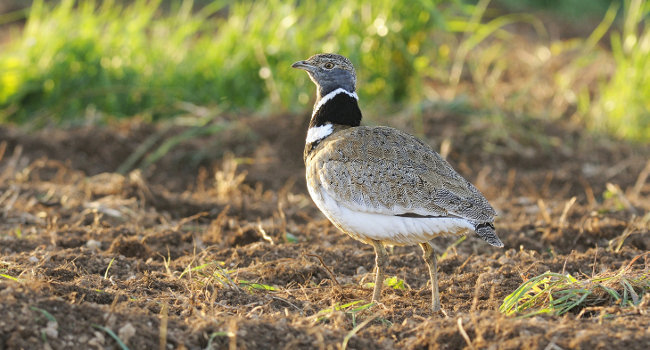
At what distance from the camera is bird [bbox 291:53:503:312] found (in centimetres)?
390

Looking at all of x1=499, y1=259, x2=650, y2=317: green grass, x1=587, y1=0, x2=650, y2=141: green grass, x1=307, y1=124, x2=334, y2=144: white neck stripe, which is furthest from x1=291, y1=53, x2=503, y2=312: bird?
x1=587, y1=0, x2=650, y2=141: green grass

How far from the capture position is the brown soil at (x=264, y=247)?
3311 millimetres

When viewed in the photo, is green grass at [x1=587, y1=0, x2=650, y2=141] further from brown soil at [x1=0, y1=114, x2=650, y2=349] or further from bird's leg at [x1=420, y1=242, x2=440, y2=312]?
bird's leg at [x1=420, y1=242, x2=440, y2=312]

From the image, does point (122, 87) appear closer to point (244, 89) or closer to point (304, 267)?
point (244, 89)

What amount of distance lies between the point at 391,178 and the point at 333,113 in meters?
0.78

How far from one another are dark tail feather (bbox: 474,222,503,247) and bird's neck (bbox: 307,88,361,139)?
113 centimetres

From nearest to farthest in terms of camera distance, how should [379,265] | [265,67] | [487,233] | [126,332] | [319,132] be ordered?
[126,332] < [487,233] < [379,265] < [319,132] < [265,67]

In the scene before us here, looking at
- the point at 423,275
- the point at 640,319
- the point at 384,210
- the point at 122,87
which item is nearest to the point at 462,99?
the point at 122,87

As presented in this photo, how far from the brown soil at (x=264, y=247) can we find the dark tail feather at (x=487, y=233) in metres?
0.33

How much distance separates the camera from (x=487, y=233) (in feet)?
12.3

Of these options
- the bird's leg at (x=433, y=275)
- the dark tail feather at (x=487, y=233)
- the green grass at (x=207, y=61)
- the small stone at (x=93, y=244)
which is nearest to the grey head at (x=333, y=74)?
the bird's leg at (x=433, y=275)

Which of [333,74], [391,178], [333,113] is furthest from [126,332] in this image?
[333,74]

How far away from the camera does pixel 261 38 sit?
8.20 metres

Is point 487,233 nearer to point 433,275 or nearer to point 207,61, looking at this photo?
point 433,275
